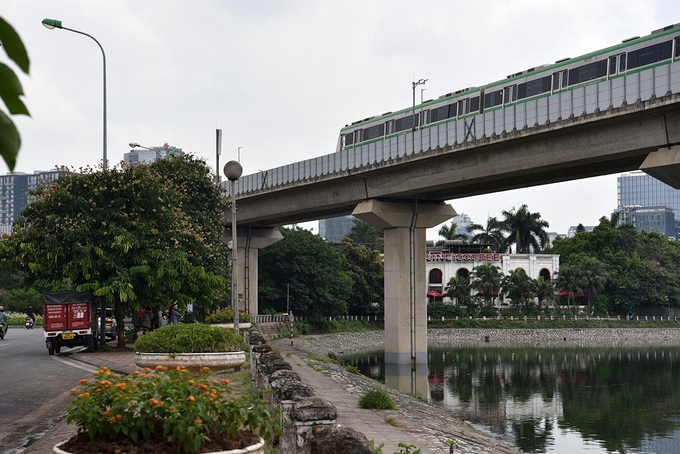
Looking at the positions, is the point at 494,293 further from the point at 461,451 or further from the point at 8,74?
the point at 8,74

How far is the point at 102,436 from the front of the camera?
7.19m

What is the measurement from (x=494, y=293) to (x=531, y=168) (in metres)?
63.9

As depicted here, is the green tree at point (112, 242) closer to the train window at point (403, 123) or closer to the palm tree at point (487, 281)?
the train window at point (403, 123)

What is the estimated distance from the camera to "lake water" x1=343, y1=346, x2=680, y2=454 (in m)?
26.0

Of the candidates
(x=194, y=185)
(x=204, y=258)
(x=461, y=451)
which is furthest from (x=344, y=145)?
(x=461, y=451)

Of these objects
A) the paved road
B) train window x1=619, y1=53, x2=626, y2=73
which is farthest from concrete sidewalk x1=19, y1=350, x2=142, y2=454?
train window x1=619, y1=53, x2=626, y2=73

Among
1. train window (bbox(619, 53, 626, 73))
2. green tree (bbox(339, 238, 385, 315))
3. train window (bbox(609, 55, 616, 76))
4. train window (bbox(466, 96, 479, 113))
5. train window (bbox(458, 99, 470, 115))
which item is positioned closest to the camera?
train window (bbox(619, 53, 626, 73))

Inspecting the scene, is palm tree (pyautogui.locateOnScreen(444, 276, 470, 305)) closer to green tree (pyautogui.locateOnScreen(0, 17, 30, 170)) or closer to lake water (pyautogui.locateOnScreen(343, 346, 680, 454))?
lake water (pyautogui.locateOnScreen(343, 346, 680, 454))

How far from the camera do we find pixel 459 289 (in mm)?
95500

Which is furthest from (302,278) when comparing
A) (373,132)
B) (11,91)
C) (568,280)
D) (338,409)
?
(11,91)

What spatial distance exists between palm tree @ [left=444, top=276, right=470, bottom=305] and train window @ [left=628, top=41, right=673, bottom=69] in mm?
64003

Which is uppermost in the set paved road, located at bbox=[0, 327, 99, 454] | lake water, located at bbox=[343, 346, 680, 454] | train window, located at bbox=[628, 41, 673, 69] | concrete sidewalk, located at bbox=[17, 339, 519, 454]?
train window, located at bbox=[628, 41, 673, 69]

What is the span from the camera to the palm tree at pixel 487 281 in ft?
313

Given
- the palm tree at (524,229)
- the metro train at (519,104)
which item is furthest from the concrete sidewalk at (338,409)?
the palm tree at (524,229)
